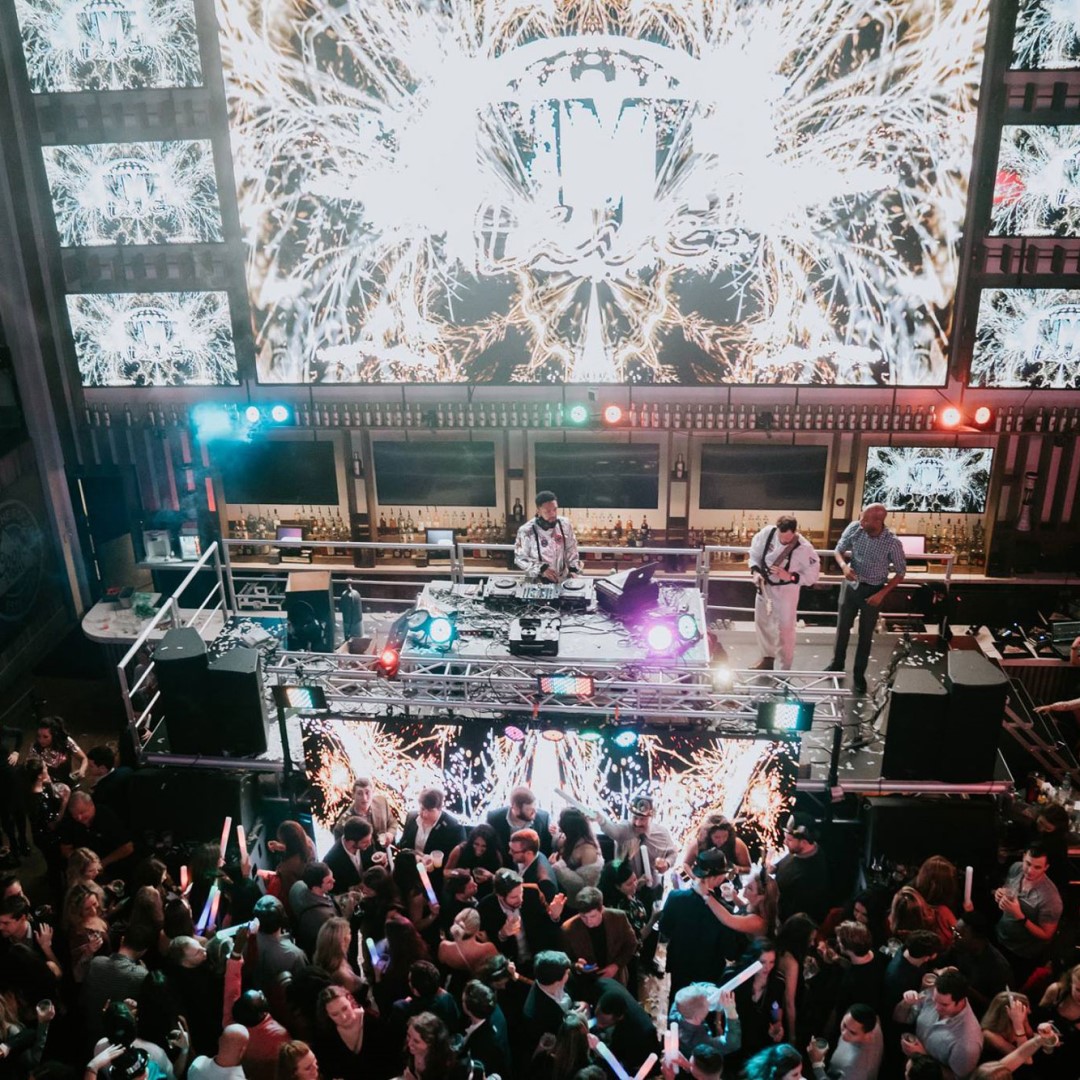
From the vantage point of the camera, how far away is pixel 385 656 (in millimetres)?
7094

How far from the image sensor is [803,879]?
604 centimetres

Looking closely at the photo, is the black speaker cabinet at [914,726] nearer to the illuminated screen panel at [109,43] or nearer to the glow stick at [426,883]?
the glow stick at [426,883]

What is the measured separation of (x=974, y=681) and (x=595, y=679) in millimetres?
2512

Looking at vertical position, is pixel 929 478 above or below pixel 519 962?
above

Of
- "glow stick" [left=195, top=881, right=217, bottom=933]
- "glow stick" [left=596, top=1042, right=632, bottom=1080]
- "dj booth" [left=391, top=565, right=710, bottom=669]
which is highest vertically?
"dj booth" [left=391, top=565, right=710, bottom=669]

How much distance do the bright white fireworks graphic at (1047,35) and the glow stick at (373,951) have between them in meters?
8.43

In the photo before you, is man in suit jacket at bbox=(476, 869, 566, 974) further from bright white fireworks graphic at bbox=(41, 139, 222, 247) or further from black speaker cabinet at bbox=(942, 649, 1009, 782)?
bright white fireworks graphic at bbox=(41, 139, 222, 247)

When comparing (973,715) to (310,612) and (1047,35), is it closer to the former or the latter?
(310,612)

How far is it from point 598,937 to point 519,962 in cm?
46

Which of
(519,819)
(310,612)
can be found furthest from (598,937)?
(310,612)

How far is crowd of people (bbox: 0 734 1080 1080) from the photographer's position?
4.85m

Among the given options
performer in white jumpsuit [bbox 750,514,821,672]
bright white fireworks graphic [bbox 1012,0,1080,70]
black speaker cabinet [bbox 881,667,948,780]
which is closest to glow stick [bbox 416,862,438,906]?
black speaker cabinet [bbox 881,667,948,780]

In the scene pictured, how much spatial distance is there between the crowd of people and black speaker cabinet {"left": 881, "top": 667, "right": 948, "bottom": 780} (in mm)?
956

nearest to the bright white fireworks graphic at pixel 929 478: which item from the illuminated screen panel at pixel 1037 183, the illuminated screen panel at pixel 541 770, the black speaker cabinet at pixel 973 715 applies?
the illuminated screen panel at pixel 1037 183
